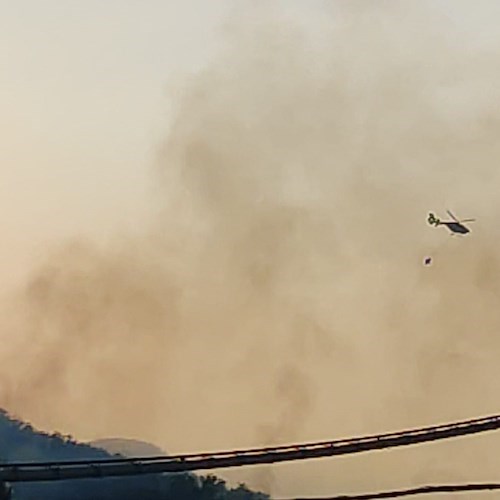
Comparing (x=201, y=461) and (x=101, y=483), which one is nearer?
(x=201, y=461)

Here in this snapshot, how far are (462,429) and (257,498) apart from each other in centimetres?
8899

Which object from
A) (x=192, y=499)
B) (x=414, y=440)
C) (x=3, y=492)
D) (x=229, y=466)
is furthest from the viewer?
(x=192, y=499)

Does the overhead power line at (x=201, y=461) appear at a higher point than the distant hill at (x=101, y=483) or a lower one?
lower

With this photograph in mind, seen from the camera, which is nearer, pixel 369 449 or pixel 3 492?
pixel 3 492

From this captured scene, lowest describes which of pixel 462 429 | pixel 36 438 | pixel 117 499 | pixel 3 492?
pixel 3 492

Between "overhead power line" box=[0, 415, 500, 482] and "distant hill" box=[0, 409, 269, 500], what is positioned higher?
"distant hill" box=[0, 409, 269, 500]

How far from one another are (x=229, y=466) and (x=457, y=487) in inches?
74.1

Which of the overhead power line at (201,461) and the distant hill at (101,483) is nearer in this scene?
the overhead power line at (201,461)

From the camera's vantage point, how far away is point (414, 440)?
975cm

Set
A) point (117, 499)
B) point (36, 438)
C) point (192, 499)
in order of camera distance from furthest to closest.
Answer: point (36, 438)
point (192, 499)
point (117, 499)

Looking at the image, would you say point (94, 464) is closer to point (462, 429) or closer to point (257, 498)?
point (462, 429)

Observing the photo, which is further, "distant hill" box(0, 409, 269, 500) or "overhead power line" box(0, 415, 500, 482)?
"distant hill" box(0, 409, 269, 500)

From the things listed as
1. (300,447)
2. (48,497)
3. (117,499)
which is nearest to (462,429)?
(300,447)

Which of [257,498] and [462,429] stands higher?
[257,498]
